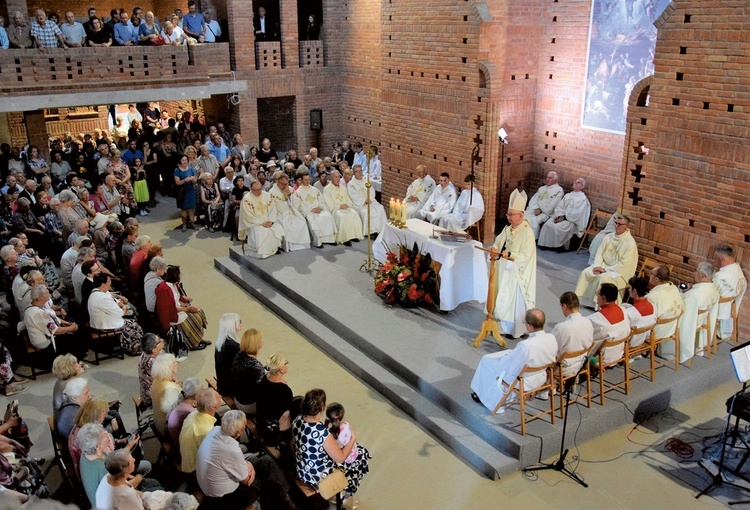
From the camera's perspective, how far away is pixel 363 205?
12156 mm

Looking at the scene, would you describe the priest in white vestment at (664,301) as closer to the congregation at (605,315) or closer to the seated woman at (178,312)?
the congregation at (605,315)

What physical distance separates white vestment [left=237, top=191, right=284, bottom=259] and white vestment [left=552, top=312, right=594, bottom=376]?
232 inches

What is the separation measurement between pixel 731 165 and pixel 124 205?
10.3 m

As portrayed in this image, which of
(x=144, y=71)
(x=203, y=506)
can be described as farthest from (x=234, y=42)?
(x=203, y=506)

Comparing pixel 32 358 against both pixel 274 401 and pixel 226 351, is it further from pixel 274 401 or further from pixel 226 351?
pixel 274 401

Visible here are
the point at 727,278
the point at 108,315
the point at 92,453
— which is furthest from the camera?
the point at 108,315

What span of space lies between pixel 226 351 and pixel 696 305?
505 cm

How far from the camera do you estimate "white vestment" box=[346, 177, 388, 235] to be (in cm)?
1197

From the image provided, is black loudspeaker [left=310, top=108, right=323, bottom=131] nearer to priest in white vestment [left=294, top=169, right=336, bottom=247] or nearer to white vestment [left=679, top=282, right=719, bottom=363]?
priest in white vestment [left=294, top=169, right=336, bottom=247]

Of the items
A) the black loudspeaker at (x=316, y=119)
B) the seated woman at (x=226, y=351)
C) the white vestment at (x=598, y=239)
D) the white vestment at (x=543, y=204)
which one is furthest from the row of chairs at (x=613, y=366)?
the black loudspeaker at (x=316, y=119)

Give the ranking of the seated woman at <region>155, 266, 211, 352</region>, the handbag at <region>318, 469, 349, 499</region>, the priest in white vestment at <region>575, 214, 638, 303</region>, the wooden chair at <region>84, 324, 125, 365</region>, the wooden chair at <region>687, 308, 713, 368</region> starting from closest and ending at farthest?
the handbag at <region>318, 469, 349, 499</region> < the wooden chair at <region>687, 308, 713, 368</region> < the seated woman at <region>155, 266, 211, 352</region> < the wooden chair at <region>84, 324, 125, 365</region> < the priest in white vestment at <region>575, 214, 638, 303</region>

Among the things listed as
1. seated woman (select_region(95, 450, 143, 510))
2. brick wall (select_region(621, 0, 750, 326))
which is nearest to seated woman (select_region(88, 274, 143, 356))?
seated woman (select_region(95, 450, 143, 510))

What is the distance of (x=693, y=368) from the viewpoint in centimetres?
745

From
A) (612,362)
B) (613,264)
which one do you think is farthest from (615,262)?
(612,362)
